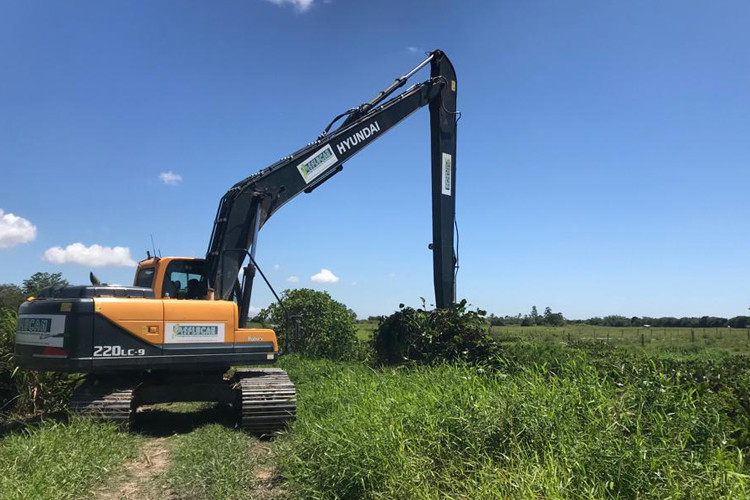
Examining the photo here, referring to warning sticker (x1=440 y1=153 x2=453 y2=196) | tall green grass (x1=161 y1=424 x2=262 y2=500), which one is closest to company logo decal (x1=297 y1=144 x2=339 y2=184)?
warning sticker (x1=440 y1=153 x2=453 y2=196)

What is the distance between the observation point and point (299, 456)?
5309 millimetres

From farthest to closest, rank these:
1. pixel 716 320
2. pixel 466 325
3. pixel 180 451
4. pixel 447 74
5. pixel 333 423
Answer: pixel 716 320, pixel 447 74, pixel 466 325, pixel 180 451, pixel 333 423

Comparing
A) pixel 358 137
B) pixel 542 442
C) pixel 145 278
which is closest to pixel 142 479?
pixel 542 442

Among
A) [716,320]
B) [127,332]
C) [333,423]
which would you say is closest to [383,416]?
[333,423]

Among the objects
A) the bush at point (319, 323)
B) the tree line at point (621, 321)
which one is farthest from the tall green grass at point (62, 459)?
the tree line at point (621, 321)

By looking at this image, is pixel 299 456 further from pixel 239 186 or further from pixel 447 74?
pixel 447 74

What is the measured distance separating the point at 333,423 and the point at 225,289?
3.44m

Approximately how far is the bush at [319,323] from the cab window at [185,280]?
7.13m

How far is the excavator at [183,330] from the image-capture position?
264 inches

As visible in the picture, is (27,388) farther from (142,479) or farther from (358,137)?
(358,137)

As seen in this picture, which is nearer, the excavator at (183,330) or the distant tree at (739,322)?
the excavator at (183,330)

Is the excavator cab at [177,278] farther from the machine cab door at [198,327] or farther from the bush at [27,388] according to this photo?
the bush at [27,388]

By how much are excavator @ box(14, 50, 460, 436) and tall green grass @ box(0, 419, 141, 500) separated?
0.41 m

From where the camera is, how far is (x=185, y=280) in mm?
8461
